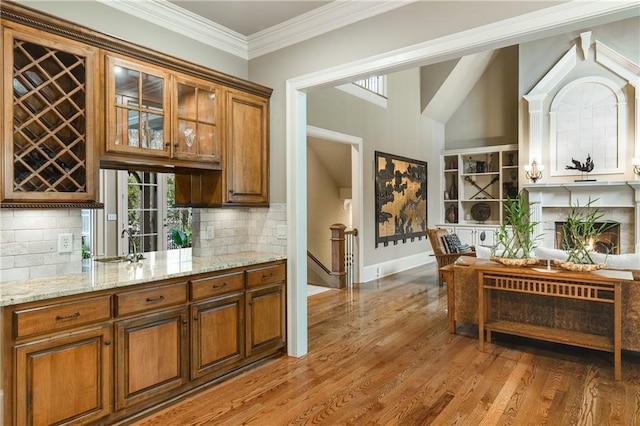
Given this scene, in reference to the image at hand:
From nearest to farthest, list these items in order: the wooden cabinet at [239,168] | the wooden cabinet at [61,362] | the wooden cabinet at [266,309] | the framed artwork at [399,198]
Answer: the wooden cabinet at [61,362] → the wooden cabinet at [266,309] → the wooden cabinet at [239,168] → the framed artwork at [399,198]

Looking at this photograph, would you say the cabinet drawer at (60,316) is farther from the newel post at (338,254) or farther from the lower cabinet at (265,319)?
the newel post at (338,254)

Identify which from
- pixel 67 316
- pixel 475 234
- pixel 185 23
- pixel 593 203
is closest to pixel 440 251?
pixel 593 203

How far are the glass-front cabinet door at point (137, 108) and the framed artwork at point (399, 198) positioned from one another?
15.6 ft

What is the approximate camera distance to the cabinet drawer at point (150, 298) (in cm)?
241

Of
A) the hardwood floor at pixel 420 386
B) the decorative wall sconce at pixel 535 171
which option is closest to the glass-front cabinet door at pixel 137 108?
the hardwood floor at pixel 420 386

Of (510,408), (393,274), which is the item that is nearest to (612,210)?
(393,274)

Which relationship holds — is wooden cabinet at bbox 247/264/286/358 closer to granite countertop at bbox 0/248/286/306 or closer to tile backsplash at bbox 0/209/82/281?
granite countertop at bbox 0/248/286/306

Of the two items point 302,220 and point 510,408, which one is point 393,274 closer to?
point 302,220

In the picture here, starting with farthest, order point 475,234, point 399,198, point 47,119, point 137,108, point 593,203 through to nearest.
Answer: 1. point 475,234
2. point 399,198
3. point 593,203
4. point 137,108
5. point 47,119

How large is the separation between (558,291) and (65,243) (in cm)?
374

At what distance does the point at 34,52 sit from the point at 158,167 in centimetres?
103

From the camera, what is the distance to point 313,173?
799 cm

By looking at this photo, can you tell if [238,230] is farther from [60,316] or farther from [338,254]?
[338,254]

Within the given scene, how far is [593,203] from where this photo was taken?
23.0 ft
